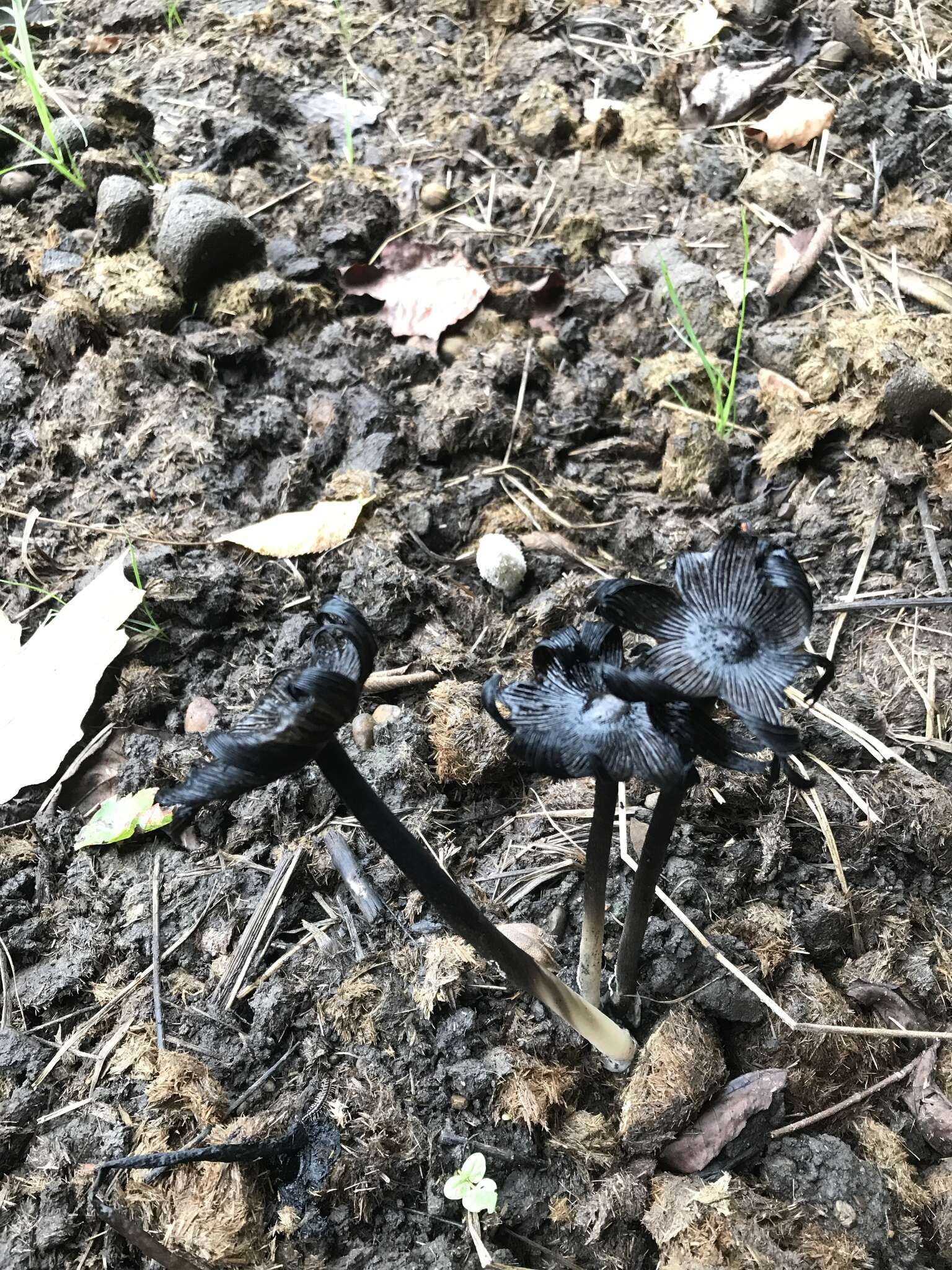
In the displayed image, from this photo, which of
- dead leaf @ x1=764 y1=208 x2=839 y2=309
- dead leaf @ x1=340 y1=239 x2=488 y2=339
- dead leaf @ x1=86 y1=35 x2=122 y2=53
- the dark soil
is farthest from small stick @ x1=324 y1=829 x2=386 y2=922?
dead leaf @ x1=86 y1=35 x2=122 y2=53

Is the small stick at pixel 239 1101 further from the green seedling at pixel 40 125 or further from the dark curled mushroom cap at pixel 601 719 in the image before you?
the green seedling at pixel 40 125

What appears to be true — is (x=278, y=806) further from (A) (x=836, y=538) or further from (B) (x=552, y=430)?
(A) (x=836, y=538)

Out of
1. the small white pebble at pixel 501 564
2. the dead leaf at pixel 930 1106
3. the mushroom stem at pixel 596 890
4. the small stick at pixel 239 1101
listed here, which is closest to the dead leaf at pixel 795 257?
the small white pebble at pixel 501 564

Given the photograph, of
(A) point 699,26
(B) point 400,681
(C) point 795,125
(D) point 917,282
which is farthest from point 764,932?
(A) point 699,26

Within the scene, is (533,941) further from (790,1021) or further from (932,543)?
(932,543)

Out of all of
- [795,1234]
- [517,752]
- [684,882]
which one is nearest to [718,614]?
[517,752]

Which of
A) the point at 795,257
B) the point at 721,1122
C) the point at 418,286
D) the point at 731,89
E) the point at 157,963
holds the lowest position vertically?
the point at 721,1122
